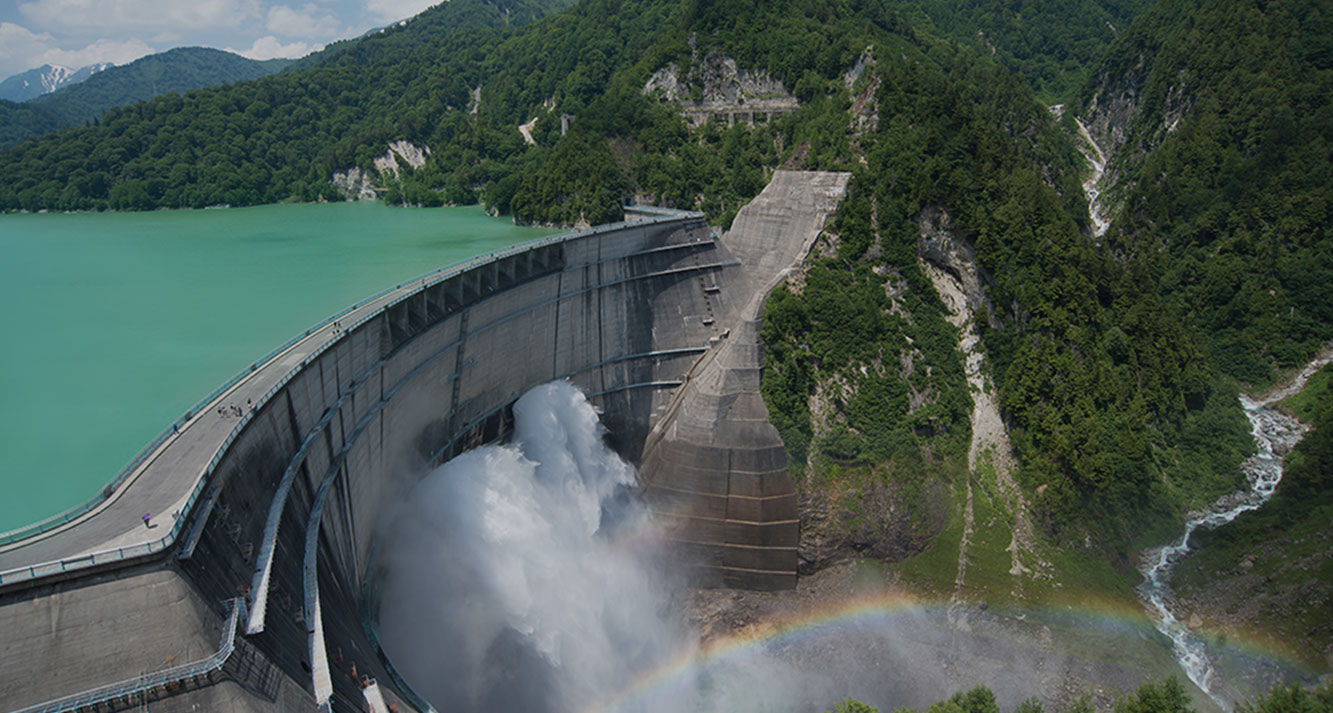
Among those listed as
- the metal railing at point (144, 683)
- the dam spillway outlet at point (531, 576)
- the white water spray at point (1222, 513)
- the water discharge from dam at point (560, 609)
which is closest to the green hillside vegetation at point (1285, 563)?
the white water spray at point (1222, 513)

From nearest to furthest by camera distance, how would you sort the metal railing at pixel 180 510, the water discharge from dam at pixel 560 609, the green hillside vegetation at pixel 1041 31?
the metal railing at pixel 180 510 < the water discharge from dam at pixel 560 609 < the green hillside vegetation at pixel 1041 31

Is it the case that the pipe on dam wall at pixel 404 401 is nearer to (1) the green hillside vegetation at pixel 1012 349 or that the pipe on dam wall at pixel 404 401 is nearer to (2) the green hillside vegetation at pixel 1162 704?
(1) the green hillside vegetation at pixel 1012 349

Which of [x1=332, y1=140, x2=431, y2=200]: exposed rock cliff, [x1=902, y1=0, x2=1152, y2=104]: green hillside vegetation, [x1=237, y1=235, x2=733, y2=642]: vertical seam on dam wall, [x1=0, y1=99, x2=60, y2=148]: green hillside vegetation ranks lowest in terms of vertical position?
[x1=237, y1=235, x2=733, y2=642]: vertical seam on dam wall

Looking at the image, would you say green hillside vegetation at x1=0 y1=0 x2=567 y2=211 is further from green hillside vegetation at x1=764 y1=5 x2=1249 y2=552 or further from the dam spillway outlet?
the dam spillway outlet

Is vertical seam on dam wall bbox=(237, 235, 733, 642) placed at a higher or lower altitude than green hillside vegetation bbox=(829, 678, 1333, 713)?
higher

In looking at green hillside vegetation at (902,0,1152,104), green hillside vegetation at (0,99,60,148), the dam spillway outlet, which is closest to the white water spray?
the dam spillway outlet

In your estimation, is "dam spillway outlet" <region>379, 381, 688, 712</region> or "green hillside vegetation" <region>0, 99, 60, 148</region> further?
"green hillside vegetation" <region>0, 99, 60, 148</region>

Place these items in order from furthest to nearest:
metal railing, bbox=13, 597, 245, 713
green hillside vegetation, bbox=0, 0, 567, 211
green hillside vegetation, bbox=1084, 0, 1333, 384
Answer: green hillside vegetation, bbox=0, 0, 567, 211, green hillside vegetation, bbox=1084, 0, 1333, 384, metal railing, bbox=13, 597, 245, 713
